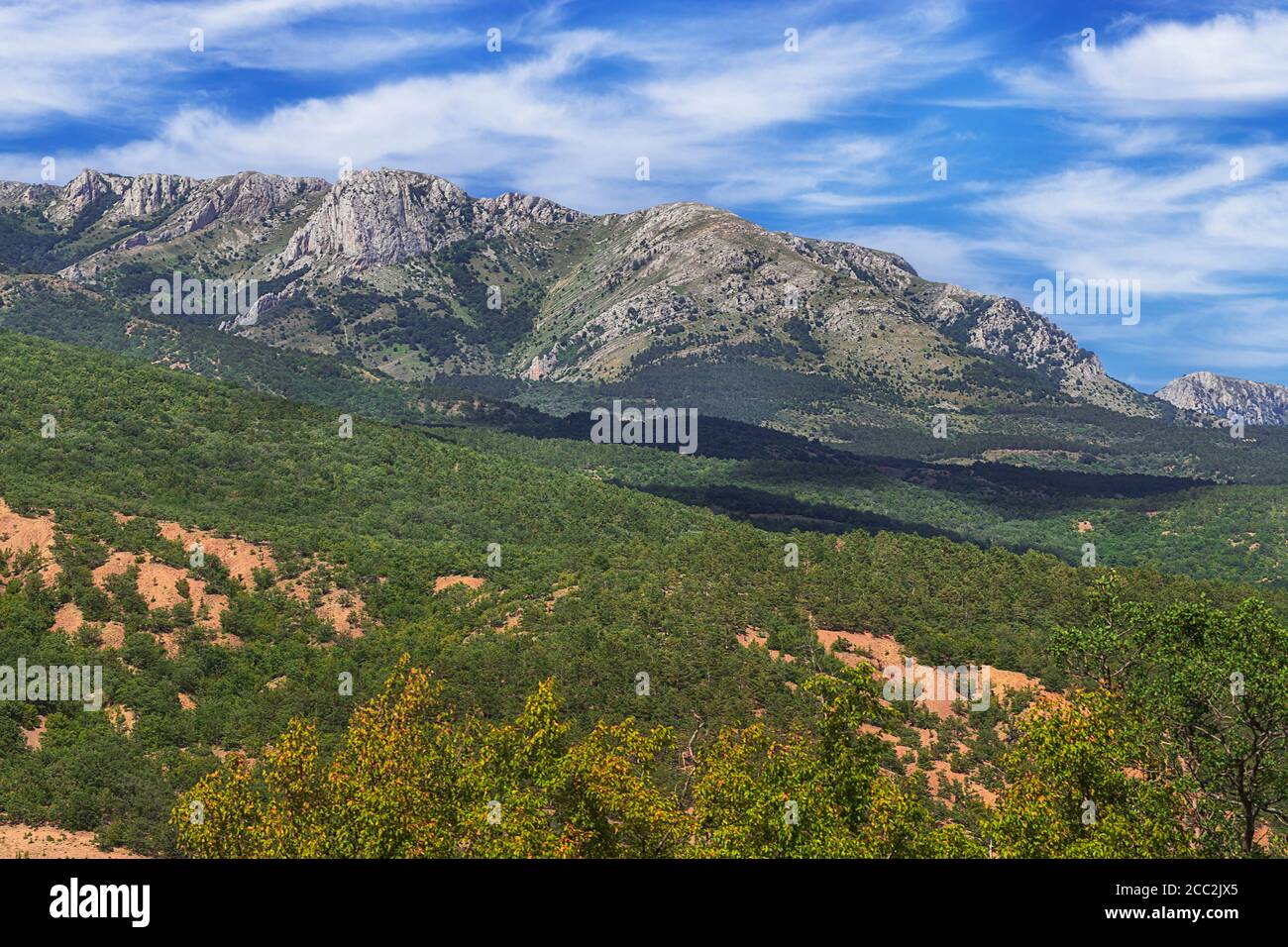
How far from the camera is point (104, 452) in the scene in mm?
100562

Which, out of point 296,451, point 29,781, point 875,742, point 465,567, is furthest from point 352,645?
point 296,451

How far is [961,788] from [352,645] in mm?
43032

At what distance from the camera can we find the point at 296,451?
11975 centimetres
